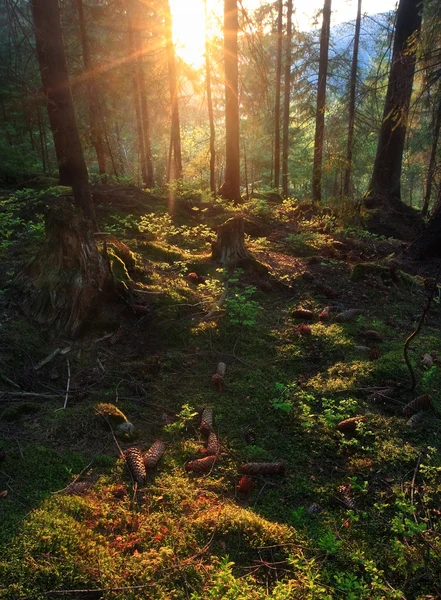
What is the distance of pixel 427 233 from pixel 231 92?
23.8ft

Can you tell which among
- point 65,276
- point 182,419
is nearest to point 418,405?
point 182,419

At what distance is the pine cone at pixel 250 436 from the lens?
10.7 ft

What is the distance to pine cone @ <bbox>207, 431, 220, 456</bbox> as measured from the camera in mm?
3090

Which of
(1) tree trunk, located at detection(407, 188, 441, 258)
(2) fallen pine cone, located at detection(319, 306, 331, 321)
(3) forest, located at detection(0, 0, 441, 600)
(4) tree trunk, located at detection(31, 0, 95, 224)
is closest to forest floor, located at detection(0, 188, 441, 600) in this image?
(3) forest, located at detection(0, 0, 441, 600)

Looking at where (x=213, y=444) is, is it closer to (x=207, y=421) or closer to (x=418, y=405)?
(x=207, y=421)

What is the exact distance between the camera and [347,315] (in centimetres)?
544

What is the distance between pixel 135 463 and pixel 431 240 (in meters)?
7.68

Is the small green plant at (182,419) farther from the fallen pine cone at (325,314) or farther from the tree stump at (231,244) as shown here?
the tree stump at (231,244)

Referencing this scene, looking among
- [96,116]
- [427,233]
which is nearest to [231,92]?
[96,116]

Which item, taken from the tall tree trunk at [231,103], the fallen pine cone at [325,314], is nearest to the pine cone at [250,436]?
the fallen pine cone at [325,314]

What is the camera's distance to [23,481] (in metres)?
2.60

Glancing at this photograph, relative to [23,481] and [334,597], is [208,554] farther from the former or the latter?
[23,481]

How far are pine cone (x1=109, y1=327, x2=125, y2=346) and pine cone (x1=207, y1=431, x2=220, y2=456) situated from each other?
6.16 feet

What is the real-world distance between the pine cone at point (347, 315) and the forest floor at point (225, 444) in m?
0.03
